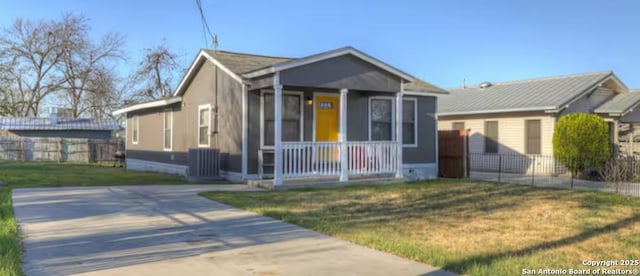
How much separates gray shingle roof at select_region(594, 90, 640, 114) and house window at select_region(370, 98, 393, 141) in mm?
9201

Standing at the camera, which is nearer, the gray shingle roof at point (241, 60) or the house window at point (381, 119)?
the gray shingle roof at point (241, 60)

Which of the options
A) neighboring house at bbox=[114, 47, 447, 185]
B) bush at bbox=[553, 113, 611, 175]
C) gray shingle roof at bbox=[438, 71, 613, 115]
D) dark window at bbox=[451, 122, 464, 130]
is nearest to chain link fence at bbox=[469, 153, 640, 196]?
bush at bbox=[553, 113, 611, 175]

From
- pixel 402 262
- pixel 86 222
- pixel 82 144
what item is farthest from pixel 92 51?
pixel 402 262

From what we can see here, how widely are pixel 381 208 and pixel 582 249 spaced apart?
12.7 feet

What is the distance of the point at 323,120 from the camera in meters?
14.8

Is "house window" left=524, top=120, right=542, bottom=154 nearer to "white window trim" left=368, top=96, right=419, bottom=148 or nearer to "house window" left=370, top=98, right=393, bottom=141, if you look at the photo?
"white window trim" left=368, top=96, right=419, bottom=148

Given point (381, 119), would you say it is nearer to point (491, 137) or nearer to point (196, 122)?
point (196, 122)

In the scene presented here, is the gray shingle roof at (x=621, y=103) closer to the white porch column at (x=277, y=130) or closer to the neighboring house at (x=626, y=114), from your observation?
the neighboring house at (x=626, y=114)

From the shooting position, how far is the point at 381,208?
948 cm

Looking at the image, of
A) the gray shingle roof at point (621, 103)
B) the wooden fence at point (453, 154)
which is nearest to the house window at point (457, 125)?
the gray shingle roof at point (621, 103)

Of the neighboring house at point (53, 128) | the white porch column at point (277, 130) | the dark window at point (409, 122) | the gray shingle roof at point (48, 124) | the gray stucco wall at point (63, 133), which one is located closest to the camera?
the white porch column at point (277, 130)

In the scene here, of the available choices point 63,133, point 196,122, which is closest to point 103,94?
point 63,133

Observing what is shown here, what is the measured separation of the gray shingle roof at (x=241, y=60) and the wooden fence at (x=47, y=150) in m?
18.1

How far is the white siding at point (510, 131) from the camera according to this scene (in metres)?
19.1
